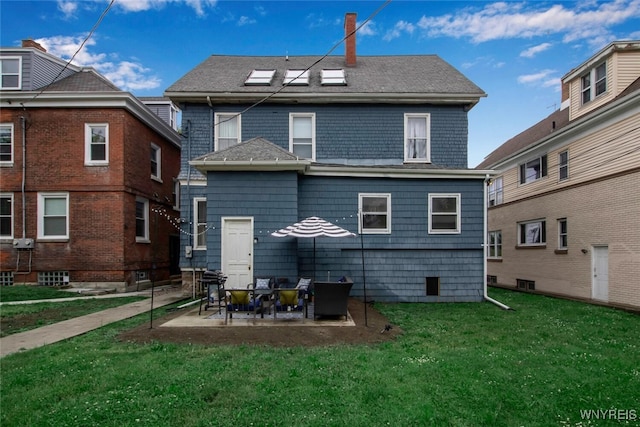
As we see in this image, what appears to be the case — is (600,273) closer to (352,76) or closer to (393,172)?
(393,172)

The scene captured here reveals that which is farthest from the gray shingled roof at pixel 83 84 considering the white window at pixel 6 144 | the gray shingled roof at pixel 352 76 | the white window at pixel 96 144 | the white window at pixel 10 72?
the gray shingled roof at pixel 352 76

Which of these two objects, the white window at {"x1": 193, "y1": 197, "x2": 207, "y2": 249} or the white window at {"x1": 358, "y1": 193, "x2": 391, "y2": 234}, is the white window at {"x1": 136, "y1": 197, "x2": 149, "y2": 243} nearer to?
the white window at {"x1": 193, "y1": 197, "x2": 207, "y2": 249}

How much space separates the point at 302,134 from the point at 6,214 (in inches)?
468

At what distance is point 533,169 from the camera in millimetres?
17125

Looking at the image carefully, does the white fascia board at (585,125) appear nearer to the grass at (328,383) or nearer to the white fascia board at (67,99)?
the grass at (328,383)

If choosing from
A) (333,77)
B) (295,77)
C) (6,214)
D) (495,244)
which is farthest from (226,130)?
(495,244)

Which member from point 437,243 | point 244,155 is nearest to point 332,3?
point 244,155

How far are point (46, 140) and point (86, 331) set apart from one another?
1013 cm

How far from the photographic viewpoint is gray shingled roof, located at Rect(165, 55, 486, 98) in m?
13.0

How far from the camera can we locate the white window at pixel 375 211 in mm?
11445

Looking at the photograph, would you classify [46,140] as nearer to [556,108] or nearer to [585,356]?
[585,356]

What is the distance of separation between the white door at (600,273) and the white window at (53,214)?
19.6 m

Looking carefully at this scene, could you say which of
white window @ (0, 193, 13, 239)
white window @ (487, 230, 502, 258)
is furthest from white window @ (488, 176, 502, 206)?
white window @ (0, 193, 13, 239)

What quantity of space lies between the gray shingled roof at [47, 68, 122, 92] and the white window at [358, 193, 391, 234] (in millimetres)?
10408
